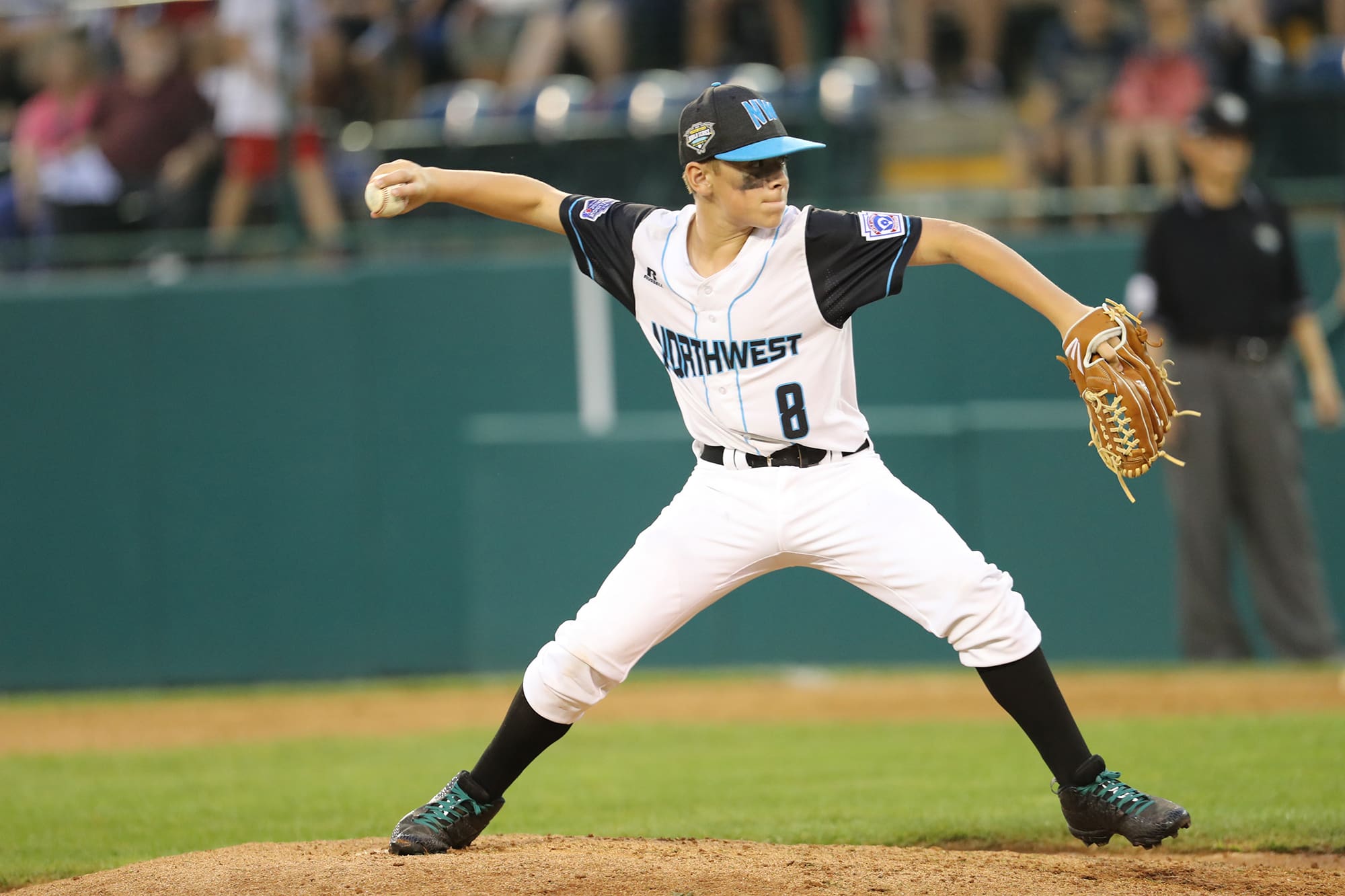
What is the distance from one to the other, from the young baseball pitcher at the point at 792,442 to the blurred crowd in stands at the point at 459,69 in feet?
18.6

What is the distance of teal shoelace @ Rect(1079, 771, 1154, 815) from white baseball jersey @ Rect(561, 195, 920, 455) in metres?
1.08

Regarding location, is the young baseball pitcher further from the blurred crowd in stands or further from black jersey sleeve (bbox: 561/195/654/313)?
the blurred crowd in stands

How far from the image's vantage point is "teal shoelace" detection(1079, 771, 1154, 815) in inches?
159

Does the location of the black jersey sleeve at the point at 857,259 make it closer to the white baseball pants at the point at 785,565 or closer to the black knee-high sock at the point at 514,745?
the white baseball pants at the point at 785,565

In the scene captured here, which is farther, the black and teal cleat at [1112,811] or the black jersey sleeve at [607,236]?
the black jersey sleeve at [607,236]

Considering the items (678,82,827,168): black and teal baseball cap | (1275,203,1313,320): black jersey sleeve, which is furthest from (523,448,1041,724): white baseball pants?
(1275,203,1313,320): black jersey sleeve

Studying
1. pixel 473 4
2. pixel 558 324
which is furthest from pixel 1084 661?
pixel 473 4

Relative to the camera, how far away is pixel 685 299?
13.9ft

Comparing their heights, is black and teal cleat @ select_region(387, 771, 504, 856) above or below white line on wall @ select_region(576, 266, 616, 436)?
below

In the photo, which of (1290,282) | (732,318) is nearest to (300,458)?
(1290,282)

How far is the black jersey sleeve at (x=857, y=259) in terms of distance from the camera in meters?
4.12

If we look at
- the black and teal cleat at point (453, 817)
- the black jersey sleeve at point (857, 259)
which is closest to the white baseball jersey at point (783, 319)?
the black jersey sleeve at point (857, 259)

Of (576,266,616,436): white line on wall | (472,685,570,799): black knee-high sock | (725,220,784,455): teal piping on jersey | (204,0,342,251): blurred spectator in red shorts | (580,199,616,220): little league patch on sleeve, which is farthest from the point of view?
(204,0,342,251): blurred spectator in red shorts

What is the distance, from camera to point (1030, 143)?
977 centimetres
